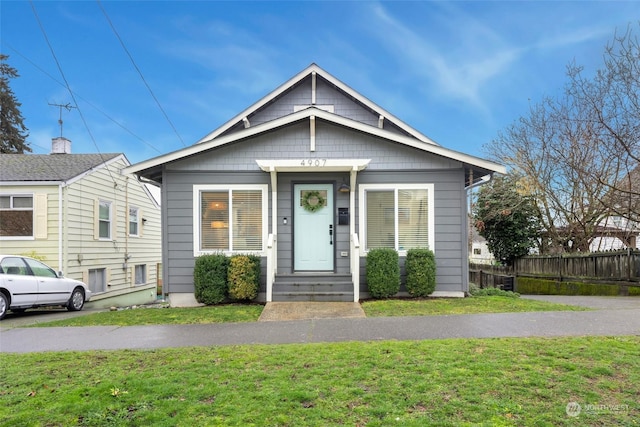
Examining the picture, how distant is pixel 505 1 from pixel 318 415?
46.7ft

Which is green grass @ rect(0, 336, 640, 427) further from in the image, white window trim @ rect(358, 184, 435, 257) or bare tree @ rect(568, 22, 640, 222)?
bare tree @ rect(568, 22, 640, 222)

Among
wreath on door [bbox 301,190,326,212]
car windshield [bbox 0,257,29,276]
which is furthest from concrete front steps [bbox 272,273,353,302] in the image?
car windshield [bbox 0,257,29,276]

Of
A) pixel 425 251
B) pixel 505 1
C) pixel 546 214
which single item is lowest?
pixel 425 251

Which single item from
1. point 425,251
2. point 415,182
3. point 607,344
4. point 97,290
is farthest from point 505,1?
point 97,290

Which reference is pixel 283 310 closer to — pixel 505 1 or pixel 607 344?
pixel 607 344

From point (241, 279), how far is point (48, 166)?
30.9 feet

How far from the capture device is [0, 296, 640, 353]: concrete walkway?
17.9 ft

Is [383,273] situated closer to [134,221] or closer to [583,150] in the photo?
[583,150]

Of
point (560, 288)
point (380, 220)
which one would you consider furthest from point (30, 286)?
point (560, 288)

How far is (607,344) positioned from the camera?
15.5 ft

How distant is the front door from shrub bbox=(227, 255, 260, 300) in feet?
3.96

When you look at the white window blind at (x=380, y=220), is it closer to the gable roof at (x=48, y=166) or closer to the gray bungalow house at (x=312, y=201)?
the gray bungalow house at (x=312, y=201)

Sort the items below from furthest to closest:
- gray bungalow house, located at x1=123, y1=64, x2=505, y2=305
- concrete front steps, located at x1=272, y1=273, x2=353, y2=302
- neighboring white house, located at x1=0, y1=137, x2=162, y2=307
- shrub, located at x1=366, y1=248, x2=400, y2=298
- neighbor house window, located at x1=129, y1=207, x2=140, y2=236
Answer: neighbor house window, located at x1=129, y1=207, x2=140, y2=236 → neighboring white house, located at x1=0, y1=137, x2=162, y2=307 → gray bungalow house, located at x1=123, y1=64, x2=505, y2=305 → shrub, located at x1=366, y1=248, x2=400, y2=298 → concrete front steps, located at x1=272, y1=273, x2=353, y2=302

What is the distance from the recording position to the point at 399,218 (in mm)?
9359
